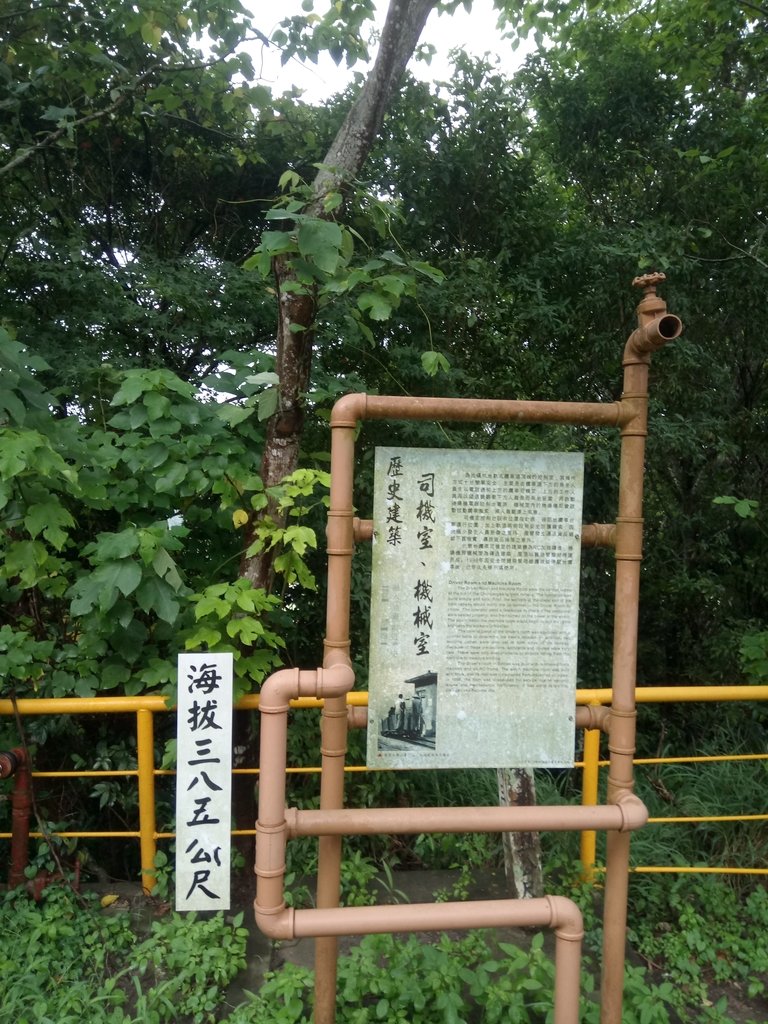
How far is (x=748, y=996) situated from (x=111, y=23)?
19.2 feet

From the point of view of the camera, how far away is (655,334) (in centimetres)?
189

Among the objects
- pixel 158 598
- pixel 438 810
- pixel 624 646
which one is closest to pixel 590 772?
pixel 624 646

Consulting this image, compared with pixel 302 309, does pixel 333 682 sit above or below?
below

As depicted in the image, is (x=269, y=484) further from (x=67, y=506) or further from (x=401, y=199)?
(x=401, y=199)

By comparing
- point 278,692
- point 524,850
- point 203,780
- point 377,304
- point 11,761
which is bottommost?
point 524,850

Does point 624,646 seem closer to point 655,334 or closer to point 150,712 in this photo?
point 655,334

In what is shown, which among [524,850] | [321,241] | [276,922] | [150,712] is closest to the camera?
[276,922]

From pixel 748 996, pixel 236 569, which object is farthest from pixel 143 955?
pixel 748 996

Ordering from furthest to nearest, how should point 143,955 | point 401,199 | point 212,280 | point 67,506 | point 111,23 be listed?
1. point 401,199
2. point 212,280
3. point 111,23
4. point 67,506
5. point 143,955

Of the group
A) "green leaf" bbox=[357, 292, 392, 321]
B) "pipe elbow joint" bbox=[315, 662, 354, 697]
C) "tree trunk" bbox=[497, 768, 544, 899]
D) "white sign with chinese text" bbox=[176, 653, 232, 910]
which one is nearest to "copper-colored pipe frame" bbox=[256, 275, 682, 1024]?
"pipe elbow joint" bbox=[315, 662, 354, 697]

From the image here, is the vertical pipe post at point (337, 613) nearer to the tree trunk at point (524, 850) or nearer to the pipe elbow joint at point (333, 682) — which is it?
the pipe elbow joint at point (333, 682)

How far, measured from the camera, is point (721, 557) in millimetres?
Answer: 5445

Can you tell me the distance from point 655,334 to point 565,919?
62.2 inches

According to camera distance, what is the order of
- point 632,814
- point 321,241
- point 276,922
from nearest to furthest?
point 276,922, point 632,814, point 321,241
